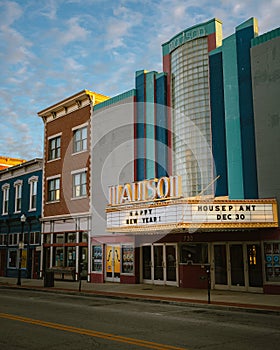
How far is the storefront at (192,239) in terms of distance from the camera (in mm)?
18438

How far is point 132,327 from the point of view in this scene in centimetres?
1104

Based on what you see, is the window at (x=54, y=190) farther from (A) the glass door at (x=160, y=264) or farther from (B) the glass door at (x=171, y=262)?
(B) the glass door at (x=171, y=262)

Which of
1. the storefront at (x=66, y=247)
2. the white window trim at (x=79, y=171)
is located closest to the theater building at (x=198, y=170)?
the storefront at (x=66, y=247)

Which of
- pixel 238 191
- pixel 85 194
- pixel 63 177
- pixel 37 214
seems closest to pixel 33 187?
pixel 37 214

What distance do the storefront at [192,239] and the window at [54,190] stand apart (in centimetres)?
778

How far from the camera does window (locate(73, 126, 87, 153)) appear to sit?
99.1 feet

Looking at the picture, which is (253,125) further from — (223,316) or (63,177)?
(63,177)

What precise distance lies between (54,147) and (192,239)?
1533cm

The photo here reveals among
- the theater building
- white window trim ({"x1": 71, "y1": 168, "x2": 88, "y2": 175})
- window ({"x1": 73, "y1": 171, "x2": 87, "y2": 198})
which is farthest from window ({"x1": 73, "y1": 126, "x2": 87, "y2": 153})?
the theater building

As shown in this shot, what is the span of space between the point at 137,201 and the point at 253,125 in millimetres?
6414

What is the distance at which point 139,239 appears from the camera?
2573 cm

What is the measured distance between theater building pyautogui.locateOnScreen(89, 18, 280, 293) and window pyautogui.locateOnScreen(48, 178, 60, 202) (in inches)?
208

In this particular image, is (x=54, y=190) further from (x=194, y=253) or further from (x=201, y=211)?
(x=201, y=211)

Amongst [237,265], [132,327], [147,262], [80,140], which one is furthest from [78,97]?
[132,327]
